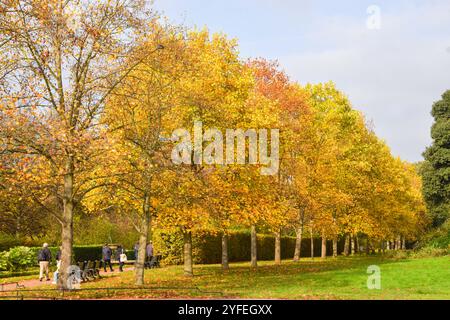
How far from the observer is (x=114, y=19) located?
21547 mm

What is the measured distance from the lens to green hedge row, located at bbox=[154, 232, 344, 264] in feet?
139

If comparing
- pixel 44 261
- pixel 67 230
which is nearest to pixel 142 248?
pixel 67 230

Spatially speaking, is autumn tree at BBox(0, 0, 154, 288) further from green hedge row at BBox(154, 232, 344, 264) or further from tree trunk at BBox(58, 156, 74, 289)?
green hedge row at BBox(154, 232, 344, 264)

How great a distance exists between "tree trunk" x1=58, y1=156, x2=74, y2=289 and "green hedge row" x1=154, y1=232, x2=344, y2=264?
14326mm

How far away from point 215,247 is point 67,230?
24915 millimetres

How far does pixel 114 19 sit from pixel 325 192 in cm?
2439

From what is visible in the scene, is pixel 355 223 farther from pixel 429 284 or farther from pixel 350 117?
pixel 429 284

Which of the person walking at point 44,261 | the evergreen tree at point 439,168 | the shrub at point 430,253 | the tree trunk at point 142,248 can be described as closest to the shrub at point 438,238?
the shrub at point 430,253

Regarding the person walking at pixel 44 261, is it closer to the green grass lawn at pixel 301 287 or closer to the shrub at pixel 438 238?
the green grass lawn at pixel 301 287

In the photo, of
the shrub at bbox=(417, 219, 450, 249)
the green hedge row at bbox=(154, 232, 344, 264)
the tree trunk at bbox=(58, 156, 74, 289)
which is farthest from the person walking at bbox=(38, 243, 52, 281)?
the shrub at bbox=(417, 219, 450, 249)

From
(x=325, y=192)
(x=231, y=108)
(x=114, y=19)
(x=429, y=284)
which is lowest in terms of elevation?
(x=429, y=284)

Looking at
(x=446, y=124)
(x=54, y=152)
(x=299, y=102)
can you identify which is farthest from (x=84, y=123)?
(x=446, y=124)

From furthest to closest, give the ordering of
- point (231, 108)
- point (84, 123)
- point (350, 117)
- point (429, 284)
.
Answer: point (350, 117) → point (231, 108) → point (429, 284) → point (84, 123)

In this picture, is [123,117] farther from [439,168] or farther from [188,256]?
[439,168]
